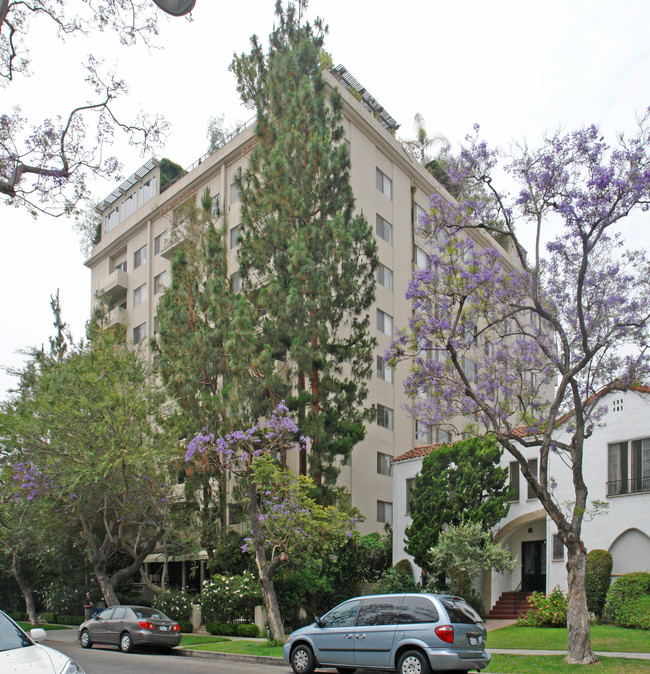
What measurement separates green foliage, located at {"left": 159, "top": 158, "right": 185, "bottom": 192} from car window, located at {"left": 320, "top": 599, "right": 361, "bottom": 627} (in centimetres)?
3777

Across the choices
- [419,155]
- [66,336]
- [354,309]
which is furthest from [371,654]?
[419,155]

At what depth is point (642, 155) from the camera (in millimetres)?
16609

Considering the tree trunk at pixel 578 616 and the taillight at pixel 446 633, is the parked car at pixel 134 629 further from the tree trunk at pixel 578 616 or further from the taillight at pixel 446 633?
the tree trunk at pixel 578 616

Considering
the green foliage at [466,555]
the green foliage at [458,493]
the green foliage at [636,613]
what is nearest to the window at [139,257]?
the green foliage at [458,493]

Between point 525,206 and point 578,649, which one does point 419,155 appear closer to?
point 525,206

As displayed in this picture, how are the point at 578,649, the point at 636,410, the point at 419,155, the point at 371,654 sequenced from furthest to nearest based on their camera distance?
1. the point at 419,155
2. the point at 636,410
3. the point at 578,649
4. the point at 371,654

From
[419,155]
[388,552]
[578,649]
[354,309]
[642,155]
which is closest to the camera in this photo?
[578,649]

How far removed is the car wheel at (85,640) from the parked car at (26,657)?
54.9ft

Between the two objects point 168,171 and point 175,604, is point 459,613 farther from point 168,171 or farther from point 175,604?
point 168,171

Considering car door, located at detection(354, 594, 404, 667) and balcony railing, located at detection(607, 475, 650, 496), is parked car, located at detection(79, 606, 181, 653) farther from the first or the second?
balcony railing, located at detection(607, 475, 650, 496)

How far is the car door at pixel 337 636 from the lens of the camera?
14.4 metres

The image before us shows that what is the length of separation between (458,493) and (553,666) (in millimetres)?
11815

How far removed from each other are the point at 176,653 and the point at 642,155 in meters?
18.3

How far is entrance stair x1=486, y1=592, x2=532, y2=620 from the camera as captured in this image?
26216 millimetres
